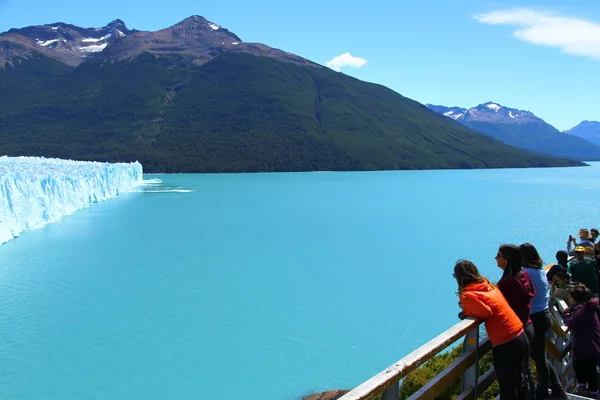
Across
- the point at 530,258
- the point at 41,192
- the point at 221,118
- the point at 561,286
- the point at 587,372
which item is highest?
the point at 221,118

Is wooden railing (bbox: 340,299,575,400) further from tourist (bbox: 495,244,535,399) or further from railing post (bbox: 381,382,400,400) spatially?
tourist (bbox: 495,244,535,399)

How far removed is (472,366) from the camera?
3574 mm

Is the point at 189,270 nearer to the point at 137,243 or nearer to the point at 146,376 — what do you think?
the point at 137,243

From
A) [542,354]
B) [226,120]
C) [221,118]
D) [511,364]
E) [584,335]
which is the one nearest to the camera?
[511,364]

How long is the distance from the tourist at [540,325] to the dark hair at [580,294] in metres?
0.60

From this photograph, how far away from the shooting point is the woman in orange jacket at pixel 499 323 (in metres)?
3.64

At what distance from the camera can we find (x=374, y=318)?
14.1 metres

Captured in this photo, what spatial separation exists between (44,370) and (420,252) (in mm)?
18119

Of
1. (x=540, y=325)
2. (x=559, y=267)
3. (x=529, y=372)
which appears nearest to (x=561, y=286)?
(x=559, y=267)

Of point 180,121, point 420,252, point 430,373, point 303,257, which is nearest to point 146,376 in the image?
point 430,373

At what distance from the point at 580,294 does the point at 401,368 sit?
10.0 ft

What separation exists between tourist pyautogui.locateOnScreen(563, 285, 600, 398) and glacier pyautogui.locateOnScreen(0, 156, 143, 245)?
87.1 feet

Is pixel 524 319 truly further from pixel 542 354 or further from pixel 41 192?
pixel 41 192

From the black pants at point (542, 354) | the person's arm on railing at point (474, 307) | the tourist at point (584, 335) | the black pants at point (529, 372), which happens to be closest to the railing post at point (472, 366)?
the person's arm on railing at point (474, 307)
